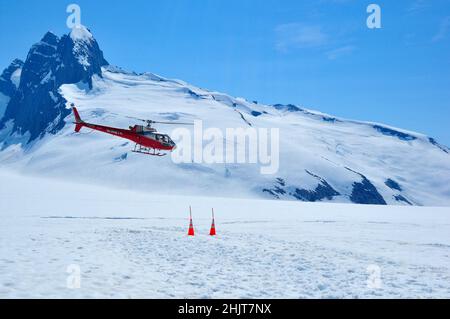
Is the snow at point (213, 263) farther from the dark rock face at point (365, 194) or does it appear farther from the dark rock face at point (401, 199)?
the dark rock face at point (401, 199)

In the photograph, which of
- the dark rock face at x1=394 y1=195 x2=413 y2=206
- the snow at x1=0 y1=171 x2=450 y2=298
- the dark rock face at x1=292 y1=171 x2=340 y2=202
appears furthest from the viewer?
the dark rock face at x1=394 y1=195 x2=413 y2=206

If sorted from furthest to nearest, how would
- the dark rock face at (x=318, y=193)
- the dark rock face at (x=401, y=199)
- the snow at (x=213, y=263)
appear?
1. the dark rock face at (x=401, y=199)
2. the dark rock face at (x=318, y=193)
3. the snow at (x=213, y=263)

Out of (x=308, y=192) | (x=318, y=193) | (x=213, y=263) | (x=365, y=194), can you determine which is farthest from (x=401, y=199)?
(x=213, y=263)

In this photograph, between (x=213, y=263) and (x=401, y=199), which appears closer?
(x=213, y=263)

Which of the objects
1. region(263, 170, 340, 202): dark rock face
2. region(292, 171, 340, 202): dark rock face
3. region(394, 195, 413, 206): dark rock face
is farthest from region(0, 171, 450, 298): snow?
region(394, 195, 413, 206): dark rock face

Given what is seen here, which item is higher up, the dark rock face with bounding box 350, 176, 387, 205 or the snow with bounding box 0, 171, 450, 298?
the dark rock face with bounding box 350, 176, 387, 205

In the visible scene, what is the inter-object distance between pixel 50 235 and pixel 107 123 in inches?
6541

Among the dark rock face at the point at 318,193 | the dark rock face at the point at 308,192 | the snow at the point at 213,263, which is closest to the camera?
the snow at the point at 213,263

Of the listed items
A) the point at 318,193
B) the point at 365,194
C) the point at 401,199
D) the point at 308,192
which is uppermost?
the point at 365,194

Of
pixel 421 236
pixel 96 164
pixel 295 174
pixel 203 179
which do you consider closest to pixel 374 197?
pixel 295 174

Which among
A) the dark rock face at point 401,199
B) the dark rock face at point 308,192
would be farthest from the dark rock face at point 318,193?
the dark rock face at point 401,199

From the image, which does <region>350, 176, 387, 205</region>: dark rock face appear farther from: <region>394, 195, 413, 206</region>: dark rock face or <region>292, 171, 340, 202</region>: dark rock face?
<region>394, 195, 413, 206</region>: dark rock face

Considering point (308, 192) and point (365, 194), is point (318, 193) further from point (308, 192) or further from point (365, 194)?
point (365, 194)
